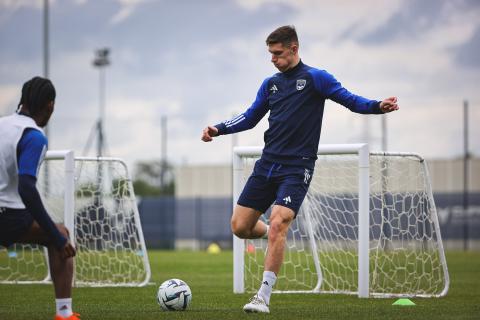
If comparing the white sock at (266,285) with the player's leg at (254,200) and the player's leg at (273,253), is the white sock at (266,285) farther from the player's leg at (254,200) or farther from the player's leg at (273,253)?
the player's leg at (254,200)

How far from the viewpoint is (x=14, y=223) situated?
5.88 meters

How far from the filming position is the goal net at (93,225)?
40.0 ft

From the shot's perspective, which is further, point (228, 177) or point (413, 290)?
point (228, 177)

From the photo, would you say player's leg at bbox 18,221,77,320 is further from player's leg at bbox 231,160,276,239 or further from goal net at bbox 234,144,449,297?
goal net at bbox 234,144,449,297

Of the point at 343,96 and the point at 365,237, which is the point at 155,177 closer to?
the point at 365,237

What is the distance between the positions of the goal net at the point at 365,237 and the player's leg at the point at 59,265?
4264 millimetres

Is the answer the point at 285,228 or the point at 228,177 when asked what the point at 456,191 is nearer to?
the point at 228,177

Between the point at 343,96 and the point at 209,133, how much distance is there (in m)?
1.28

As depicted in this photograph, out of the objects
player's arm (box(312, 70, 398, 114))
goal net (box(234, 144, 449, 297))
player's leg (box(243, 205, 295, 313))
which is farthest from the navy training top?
goal net (box(234, 144, 449, 297))

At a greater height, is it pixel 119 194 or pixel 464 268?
pixel 119 194

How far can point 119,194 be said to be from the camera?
1278 centimetres

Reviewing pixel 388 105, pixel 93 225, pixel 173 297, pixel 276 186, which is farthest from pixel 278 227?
pixel 93 225

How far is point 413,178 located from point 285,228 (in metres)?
4.10

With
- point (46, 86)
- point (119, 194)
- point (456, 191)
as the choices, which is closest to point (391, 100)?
point (46, 86)
